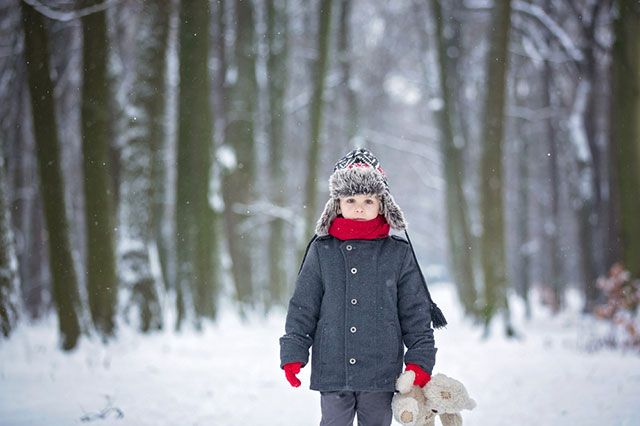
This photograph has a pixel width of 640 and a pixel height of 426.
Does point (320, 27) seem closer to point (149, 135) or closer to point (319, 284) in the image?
point (149, 135)

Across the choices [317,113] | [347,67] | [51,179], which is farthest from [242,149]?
[51,179]

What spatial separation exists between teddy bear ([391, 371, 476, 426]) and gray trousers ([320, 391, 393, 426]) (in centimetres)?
15

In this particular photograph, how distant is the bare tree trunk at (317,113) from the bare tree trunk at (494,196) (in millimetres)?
4212

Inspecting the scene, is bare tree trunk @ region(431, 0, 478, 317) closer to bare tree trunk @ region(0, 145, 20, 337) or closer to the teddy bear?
bare tree trunk @ region(0, 145, 20, 337)

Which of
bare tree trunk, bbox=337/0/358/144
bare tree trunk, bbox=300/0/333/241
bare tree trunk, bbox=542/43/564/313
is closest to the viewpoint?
bare tree trunk, bbox=300/0/333/241

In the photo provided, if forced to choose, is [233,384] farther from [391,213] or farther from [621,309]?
[621,309]

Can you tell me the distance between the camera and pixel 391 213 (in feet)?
11.3

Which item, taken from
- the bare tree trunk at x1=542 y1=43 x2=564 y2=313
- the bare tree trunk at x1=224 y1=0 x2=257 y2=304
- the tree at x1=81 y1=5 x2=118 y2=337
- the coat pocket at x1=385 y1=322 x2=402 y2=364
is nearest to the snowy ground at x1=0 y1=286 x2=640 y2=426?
the tree at x1=81 y1=5 x2=118 y2=337

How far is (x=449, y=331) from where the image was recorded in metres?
13.2

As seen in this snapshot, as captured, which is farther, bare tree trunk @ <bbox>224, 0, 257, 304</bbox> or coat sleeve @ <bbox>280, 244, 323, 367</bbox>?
bare tree trunk @ <bbox>224, 0, 257, 304</bbox>

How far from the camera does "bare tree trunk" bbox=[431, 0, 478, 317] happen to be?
1423 centimetres

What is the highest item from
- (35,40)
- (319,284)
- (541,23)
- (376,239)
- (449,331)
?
(541,23)

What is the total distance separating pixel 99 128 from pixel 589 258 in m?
12.0

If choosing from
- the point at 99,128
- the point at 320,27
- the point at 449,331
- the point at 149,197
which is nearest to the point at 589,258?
the point at 449,331
